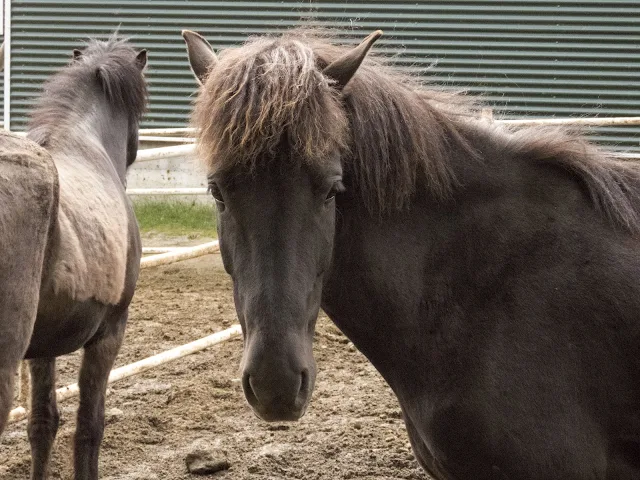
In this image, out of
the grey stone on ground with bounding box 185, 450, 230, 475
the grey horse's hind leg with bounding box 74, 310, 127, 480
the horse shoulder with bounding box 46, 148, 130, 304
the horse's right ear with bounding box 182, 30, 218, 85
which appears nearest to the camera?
the horse's right ear with bounding box 182, 30, 218, 85

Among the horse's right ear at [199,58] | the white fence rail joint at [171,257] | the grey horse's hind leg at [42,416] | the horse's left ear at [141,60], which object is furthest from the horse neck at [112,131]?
the horse's right ear at [199,58]

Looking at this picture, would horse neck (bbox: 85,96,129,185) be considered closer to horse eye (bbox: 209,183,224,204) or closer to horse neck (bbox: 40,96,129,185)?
horse neck (bbox: 40,96,129,185)

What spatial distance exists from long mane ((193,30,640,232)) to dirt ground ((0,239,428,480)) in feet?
6.59

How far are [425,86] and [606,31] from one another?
8.23 meters

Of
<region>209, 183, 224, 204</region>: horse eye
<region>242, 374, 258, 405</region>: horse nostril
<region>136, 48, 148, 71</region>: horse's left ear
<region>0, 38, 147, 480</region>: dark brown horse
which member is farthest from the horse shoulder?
<region>242, 374, 258, 405</region>: horse nostril

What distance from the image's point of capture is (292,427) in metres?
4.55

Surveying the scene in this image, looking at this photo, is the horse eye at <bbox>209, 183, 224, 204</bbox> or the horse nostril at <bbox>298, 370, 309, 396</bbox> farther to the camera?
the horse eye at <bbox>209, 183, 224, 204</bbox>

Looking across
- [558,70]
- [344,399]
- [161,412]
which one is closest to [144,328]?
[161,412]

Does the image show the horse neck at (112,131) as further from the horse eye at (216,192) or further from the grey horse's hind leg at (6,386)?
the horse eye at (216,192)

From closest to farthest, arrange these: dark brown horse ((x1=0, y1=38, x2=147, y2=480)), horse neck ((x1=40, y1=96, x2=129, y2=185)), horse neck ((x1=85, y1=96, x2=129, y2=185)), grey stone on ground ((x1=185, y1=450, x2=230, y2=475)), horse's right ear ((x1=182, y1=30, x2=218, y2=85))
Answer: horse's right ear ((x1=182, y1=30, x2=218, y2=85)), dark brown horse ((x1=0, y1=38, x2=147, y2=480)), grey stone on ground ((x1=185, y1=450, x2=230, y2=475)), horse neck ((x1=40, y1=96, x2=129, y2=185)), horse neck ((x1=85, y1=96, x2=129, y2=185))

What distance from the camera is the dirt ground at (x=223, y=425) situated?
4.09 meters

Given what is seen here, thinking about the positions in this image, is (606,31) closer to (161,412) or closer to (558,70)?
(558,70)

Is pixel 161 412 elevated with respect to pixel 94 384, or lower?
lower

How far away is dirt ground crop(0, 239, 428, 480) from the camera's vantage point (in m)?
4.09
